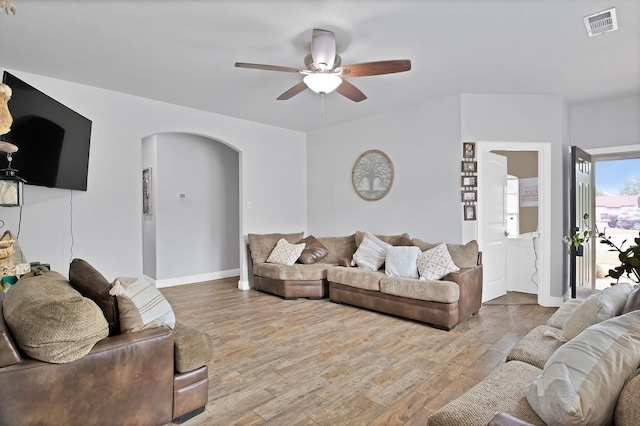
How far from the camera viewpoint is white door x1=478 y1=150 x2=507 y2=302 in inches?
172

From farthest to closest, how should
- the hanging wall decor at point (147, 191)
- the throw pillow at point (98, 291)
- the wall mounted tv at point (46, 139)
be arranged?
the hanging wall decor at point (147, 191), the wall mounted tv at point (46, 139), the throw pillow at point (98, 291)

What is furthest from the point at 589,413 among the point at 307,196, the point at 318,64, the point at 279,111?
the point at 307,196

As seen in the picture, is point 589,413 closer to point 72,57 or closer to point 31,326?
point 31,326

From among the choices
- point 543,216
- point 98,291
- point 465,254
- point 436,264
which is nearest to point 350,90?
point 436,264

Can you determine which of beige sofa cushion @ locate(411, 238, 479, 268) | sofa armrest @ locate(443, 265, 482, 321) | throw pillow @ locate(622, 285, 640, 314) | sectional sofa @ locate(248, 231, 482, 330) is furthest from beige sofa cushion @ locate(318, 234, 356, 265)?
throw pillow @ locate(622, 285, 640, 314)

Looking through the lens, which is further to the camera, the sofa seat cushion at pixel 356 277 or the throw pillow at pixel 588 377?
the sofa seat cushion at pixel 356 277

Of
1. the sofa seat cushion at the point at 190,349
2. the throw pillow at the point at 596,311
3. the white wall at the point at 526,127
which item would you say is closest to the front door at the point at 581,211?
the white wall at the point at 526,127

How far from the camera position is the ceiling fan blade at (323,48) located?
260 cm

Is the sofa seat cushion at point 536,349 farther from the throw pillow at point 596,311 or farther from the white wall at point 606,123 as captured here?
the white wall at point 606,123

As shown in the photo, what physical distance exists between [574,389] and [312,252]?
4291 mm

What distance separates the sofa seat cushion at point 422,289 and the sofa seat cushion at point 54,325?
288cm

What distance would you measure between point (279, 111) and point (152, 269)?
3458mm

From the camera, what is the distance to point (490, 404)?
1257 millimetres

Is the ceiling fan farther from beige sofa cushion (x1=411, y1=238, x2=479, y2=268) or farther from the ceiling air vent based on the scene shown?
beige sofa cushion (x1=411, y1=238, x2=479, y2=268)
